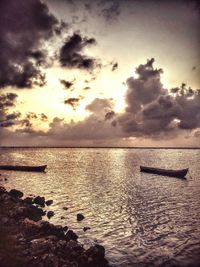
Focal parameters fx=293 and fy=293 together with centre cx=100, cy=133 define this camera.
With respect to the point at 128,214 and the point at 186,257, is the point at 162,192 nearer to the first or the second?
the point at 128,214

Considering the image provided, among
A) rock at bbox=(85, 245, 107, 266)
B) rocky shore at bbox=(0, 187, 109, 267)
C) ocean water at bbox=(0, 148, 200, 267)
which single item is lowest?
ocean water at bbox=(0, 148, 200, 267)

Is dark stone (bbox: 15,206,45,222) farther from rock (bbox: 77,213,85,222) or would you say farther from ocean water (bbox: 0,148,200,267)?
rock (bbox: 77,213,85,222)

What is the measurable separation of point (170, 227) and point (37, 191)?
27.9 meters

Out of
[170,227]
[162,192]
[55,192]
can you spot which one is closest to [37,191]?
[55,192]

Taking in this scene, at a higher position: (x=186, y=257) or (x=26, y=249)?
(x=26, y=249)

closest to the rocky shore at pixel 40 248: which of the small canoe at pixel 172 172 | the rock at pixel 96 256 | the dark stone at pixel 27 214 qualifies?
the rock at pixel 96 256

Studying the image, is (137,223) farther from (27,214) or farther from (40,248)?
(40,248)

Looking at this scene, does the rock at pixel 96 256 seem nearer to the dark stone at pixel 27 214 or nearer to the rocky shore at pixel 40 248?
the rocky shore at pixel 40 248

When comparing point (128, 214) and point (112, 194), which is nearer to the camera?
point (128, 214)

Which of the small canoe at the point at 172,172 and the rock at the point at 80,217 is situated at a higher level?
the small canoe at the point at 172,172

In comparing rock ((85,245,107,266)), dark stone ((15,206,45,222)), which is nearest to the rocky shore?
rock ((85,245,107,266))

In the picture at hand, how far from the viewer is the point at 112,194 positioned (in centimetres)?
4650

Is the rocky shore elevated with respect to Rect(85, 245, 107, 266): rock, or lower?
elevated

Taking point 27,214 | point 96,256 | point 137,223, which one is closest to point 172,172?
point 137,223
